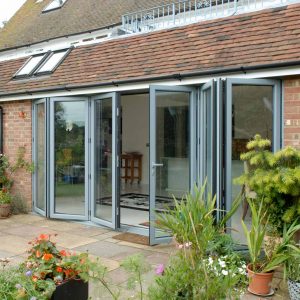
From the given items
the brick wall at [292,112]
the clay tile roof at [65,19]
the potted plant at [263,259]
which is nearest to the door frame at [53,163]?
the brick wall at [292,112]

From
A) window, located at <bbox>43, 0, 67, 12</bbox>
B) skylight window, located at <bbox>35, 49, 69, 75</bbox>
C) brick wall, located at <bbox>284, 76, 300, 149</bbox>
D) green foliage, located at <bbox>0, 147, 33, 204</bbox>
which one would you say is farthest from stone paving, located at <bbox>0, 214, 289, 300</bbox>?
window, located at <bbox>43, 0, 67, 12</bbox>

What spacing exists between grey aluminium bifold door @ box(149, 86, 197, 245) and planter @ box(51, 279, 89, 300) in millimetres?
2851

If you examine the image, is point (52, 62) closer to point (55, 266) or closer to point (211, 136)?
point (211, 136)

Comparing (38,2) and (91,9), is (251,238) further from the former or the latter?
(38,2)

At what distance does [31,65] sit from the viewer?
32.3 ft

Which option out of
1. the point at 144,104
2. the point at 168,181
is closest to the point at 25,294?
the point at 168,181

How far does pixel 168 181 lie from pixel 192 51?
2259 millimetres

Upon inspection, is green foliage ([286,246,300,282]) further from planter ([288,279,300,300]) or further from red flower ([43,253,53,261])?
red flower ([43,253,53,261])

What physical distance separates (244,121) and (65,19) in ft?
43.8

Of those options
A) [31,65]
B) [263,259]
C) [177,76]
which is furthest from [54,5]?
[263,259]

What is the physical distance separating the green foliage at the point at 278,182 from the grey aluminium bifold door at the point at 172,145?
158 centimetres

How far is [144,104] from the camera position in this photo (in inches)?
511

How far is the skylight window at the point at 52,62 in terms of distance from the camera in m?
9.00

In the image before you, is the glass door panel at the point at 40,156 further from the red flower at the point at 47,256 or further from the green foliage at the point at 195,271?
the red flower at the point at 47,256
